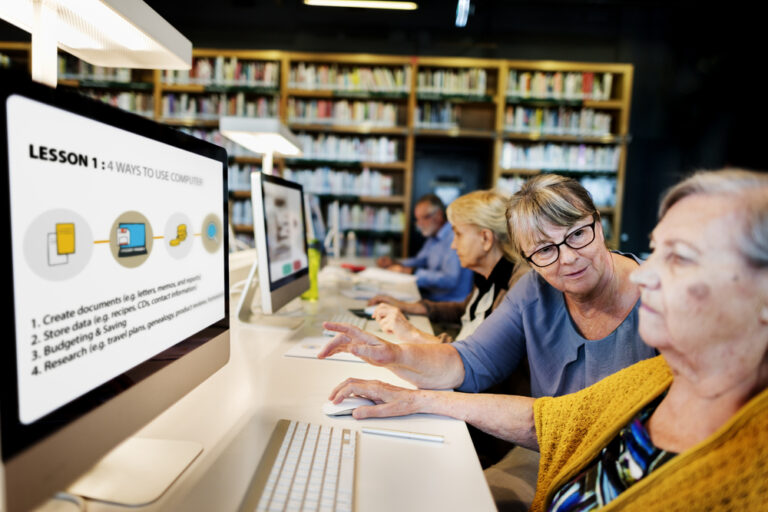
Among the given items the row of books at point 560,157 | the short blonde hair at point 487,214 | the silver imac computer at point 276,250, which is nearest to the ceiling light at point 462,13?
the row of books at point 560,157

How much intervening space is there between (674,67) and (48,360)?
6.03 metres

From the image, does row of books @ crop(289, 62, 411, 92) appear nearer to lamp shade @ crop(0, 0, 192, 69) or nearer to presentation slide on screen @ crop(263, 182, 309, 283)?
presentation slide on screen @ crop(263, 182, 309, 283)

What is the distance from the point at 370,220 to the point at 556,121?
215 cm

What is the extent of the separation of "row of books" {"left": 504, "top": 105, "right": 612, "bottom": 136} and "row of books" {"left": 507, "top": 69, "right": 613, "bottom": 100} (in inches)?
5.6

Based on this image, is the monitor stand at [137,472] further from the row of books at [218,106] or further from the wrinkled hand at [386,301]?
the row of books at [218,106]

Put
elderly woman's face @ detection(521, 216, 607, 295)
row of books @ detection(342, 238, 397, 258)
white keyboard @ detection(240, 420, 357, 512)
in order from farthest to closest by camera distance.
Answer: row of books @ detection(342, 238, 397, 258)
elderly woman's face @ detection(521, 216, 607, 295)
white keyboard @ detection(240, 420, 357, 512)

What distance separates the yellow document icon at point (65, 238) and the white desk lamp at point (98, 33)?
397mm

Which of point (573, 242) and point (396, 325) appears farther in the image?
point (396, 325)

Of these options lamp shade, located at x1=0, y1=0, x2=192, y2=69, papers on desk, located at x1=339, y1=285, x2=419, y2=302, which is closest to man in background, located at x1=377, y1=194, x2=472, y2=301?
papers on desk, located at x1=339, y1=285, x2=419, y2=302

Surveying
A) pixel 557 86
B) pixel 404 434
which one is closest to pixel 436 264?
pixel 557 86

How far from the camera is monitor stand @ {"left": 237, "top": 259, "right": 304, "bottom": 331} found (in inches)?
63.0

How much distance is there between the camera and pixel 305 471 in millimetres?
689

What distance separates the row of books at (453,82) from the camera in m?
4.84

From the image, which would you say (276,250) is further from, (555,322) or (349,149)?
(349,149)
